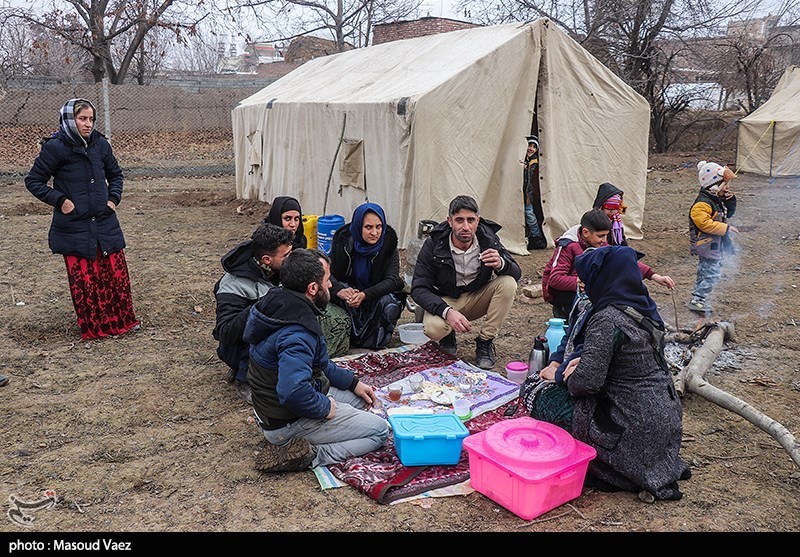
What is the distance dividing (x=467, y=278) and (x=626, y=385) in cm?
197

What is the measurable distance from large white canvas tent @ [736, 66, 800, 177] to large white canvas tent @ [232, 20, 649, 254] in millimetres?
7572

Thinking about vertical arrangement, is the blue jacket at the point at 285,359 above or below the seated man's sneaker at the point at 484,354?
above

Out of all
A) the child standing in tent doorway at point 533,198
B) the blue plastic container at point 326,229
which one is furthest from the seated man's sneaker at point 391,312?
the child standing in tent doorway at point 533,198

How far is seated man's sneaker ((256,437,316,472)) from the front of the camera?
10.3ft

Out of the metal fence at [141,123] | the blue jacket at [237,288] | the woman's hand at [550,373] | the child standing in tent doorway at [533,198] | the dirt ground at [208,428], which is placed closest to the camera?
the dirt ground at [208,428]

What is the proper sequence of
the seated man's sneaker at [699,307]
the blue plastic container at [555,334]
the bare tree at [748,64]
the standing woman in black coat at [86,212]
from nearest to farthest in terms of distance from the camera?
the blue plastic container at [555,334] < the standing woman in black coat at [86,212] < the seated man's sneaker at [699,307] < the bare tree at [748,64]

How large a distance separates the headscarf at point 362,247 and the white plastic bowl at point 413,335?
1.58 feet

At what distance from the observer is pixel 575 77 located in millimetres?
8109

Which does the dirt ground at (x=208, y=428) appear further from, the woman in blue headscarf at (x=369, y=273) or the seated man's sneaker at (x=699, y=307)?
the woman in blue headscarf at (x=369, y=273)

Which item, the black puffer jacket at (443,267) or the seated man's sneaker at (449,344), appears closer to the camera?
the black puffer jacket at (443,267)

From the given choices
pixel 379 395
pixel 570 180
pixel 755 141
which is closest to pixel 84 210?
pixel 379 395

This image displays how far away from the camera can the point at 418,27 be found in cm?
2178

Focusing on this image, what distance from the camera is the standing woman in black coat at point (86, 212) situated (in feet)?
15.5
